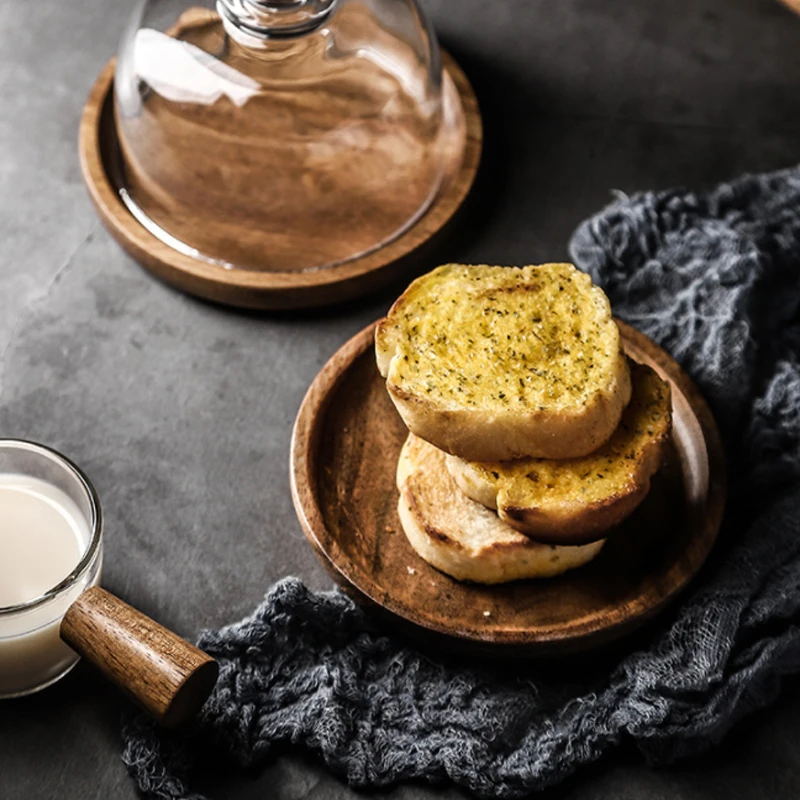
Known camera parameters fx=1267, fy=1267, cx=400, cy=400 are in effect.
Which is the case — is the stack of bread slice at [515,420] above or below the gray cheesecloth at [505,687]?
above

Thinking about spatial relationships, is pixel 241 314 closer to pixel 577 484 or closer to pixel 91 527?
pixel 91 527

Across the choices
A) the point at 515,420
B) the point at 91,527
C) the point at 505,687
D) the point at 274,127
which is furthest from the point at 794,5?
the point at 91,527

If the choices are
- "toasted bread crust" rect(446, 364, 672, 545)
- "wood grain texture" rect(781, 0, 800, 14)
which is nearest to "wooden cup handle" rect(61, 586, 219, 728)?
"toasted bread crust" rect(446, 364, 672, 545)

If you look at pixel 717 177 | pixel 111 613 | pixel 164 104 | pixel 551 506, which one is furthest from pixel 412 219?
pixel 111 613

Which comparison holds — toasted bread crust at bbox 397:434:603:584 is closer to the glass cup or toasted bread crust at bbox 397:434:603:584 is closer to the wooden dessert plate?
the wooden dessert plate

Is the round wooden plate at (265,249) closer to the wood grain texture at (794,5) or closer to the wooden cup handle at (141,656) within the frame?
the wooden cup handle at (141,656)

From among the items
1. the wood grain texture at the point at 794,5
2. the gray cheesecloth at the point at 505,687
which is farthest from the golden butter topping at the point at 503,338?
the wood grain texture at the point at 794,5
